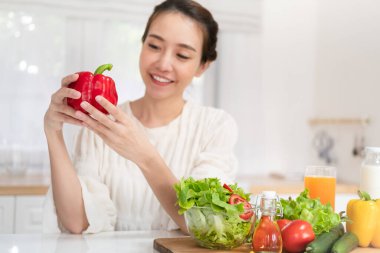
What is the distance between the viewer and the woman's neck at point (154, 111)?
1.92m

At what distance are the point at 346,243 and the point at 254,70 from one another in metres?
2.58

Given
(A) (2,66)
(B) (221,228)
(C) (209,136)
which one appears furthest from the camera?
(A) (2,66)

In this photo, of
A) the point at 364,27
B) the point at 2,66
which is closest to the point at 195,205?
the point at 2,66

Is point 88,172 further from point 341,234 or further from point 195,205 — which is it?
point 341,234

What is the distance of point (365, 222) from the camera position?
1.44 meters

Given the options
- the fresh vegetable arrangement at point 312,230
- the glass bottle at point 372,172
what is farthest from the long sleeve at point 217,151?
the glass bottle at point 372,172

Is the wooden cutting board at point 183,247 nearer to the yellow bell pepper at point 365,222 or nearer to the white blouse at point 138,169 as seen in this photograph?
the yellow bell pepper at point 365,222

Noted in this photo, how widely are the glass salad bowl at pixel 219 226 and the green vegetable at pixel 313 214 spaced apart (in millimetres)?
138

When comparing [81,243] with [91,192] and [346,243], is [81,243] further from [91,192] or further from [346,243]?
[346,243]

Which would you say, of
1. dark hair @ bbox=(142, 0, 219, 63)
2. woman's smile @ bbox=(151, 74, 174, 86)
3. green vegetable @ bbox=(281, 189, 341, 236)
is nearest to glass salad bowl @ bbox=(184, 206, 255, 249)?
green vegetable @ bbox=(281, 189, 341, 236)

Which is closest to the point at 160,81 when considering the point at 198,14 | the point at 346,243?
the point at 198,14

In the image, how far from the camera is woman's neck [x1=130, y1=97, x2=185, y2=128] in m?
1.92

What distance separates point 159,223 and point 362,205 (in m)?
0.67

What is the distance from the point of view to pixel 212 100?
12.4 feet
